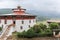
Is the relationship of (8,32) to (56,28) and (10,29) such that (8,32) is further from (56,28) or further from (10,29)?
(56,28)

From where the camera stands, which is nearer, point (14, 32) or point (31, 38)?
point (31, 38)

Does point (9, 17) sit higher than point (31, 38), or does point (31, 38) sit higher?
point (9, 17)

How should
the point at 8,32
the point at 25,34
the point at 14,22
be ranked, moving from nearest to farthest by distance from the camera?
the point at 25,34, the point at 8,32, the point at 14,22

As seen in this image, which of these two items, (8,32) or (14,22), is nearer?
(8,32)

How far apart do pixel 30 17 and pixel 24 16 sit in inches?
80.1

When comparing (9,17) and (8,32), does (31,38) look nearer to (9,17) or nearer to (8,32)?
(8,32)

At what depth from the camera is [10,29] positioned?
44.8 metres

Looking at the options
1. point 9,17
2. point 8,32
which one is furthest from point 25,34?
point 9,17

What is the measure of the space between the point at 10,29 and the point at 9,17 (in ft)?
9.37

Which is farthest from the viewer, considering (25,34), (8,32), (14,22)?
Result: (14,22)

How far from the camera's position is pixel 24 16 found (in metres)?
46.0

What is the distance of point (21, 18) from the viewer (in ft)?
153

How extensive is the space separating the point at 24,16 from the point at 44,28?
473 cm

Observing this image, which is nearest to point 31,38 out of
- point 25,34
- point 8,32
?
point 25,34
